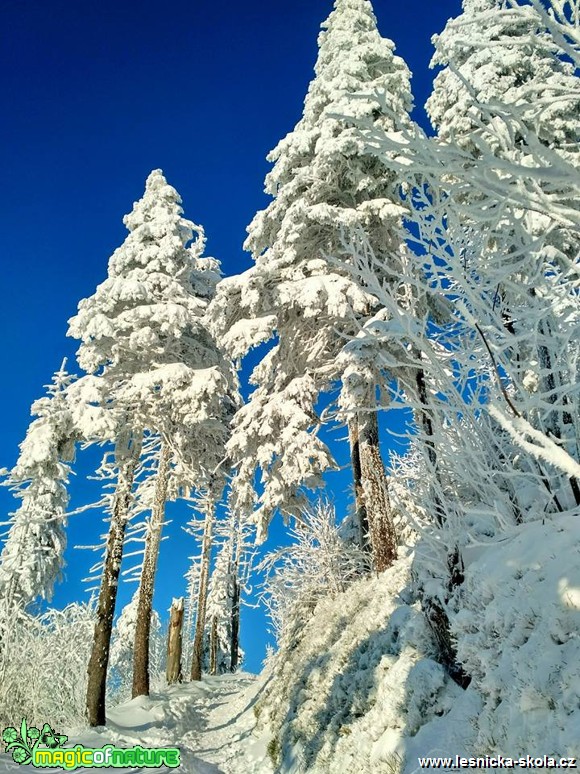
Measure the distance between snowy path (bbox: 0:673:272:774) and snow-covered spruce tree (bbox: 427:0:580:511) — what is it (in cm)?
540

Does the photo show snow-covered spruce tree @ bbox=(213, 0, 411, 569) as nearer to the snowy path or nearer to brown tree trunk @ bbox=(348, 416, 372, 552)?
brown tree trunk @ bbox=(348, 416, 372, 552)

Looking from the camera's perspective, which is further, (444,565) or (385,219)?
(385,219)

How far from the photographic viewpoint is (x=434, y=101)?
509 inches

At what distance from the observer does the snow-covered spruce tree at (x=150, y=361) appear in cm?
1245

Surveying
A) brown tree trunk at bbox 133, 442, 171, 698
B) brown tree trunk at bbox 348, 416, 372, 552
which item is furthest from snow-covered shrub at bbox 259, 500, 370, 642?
brown tree trunk at bbox 133, 442, 171, 698

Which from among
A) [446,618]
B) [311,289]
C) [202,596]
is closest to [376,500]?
[446,618]

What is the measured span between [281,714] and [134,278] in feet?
36.7

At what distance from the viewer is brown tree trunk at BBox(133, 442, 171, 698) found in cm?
1209

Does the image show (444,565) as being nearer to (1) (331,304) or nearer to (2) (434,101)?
(1) (331,304)

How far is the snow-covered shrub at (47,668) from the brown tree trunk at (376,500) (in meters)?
6.13

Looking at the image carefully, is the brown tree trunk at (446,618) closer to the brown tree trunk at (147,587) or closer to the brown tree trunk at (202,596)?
the brown tree trunk at (147,587)

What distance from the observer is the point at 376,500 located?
29.3 feet

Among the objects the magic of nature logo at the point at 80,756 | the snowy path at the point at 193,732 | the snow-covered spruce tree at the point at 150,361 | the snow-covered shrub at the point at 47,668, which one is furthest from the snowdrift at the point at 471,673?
the snow-covered spruce tree at the point at 150,361

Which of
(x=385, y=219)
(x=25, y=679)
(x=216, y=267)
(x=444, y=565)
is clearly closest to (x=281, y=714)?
(x=25, y=679)
